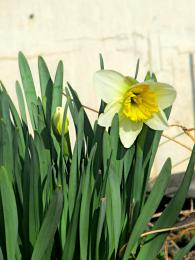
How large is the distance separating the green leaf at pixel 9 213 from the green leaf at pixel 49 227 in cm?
5

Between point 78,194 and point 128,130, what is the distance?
0.68 ft

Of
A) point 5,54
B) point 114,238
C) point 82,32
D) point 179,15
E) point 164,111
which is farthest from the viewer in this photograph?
point 179,15

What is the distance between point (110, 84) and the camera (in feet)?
4.33

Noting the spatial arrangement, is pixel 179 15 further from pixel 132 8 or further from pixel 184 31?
pixel 132 8

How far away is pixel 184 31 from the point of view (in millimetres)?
3025

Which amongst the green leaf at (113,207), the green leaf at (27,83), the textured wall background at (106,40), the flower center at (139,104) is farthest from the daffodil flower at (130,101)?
the textured wall background at (106,40)

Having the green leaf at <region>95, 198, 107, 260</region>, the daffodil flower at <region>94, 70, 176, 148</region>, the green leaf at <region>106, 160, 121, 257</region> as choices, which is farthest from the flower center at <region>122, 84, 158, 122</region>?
the green leaf at <region>95, 198, 107, 260</region>

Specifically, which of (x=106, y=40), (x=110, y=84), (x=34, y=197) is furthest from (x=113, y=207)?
(x=106, y=40)

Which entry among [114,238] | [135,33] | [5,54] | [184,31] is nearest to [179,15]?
[184,31]

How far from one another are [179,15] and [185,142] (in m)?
0.66

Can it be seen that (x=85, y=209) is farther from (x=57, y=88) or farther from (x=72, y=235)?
(x=57, y=88)

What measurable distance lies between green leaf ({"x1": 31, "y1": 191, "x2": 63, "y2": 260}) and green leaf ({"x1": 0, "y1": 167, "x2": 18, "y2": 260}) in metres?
0.05

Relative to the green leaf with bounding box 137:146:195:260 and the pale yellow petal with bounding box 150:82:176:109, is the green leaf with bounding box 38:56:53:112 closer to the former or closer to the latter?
the pale yellow petal with bounding box 150:82:176:109

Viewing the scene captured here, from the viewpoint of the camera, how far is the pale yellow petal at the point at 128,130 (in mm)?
1297
